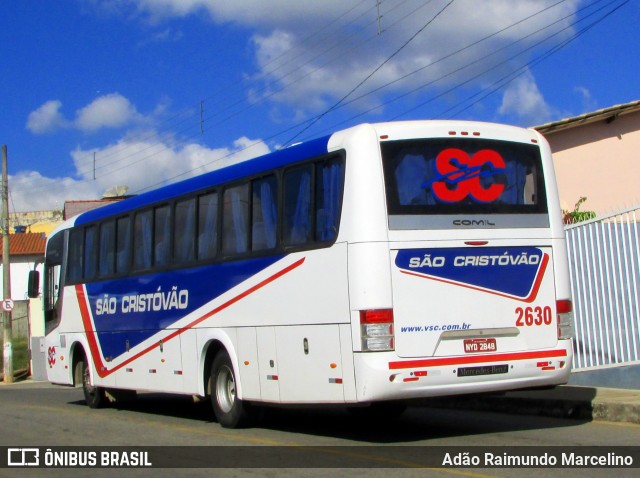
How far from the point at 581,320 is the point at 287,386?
5905 millimetres

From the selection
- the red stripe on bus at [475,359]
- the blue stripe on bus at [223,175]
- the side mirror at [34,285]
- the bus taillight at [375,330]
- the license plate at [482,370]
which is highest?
the blue stripe on bus at [223,175]

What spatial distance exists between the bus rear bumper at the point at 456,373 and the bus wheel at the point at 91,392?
906 cm

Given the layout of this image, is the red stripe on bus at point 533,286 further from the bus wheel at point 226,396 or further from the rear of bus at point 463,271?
the bus wheel at point 226,396

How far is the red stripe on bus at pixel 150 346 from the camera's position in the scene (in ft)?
37.7

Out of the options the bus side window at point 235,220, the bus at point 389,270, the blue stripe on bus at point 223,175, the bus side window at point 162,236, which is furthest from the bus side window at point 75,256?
the bus side window at point 235,220

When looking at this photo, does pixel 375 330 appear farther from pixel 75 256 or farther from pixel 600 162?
pixel 600 162

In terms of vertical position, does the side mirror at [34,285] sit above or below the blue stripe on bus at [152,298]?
above

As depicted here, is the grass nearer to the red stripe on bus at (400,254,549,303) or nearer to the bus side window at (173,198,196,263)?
the bus side window at (173,198,196,263)

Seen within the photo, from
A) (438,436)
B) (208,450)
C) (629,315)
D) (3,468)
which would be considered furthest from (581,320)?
(3,468)

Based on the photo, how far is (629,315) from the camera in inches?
567

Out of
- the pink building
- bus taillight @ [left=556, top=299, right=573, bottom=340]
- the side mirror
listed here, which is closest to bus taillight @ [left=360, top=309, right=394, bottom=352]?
bus taillight @ [left=556, top=299, right=573, bottom=340]

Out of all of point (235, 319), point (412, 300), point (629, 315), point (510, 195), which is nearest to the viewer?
point (412, 300)

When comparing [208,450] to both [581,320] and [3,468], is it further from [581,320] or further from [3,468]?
[581,320]

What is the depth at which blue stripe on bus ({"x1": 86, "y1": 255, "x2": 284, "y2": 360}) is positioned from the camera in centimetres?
1259
